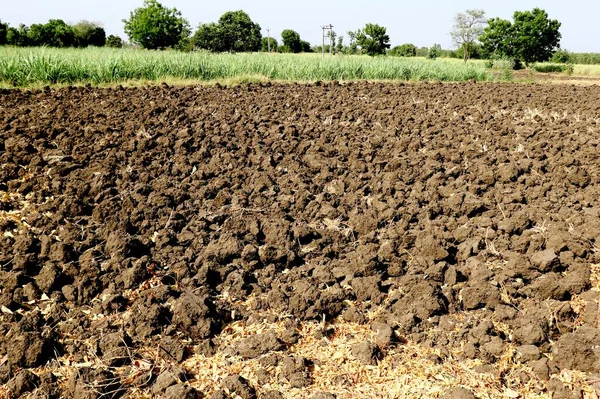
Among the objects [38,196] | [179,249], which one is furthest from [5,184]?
[179,249]

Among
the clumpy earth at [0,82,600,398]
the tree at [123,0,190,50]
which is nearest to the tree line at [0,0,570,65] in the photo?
the tree at [123,0,190,50]

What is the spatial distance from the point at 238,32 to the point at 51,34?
83.8 feet

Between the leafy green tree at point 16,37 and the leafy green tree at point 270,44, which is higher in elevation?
the leafy green tree at point 270,44

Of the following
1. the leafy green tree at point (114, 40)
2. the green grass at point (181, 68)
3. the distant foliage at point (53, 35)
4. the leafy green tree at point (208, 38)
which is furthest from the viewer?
the leafy green tree at point (208, 38)

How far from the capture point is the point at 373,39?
5628 cm

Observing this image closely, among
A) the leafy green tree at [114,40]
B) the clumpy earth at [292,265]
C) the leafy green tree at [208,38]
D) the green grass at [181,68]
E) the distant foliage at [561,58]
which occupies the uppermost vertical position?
the leafy green tree at [208,38]

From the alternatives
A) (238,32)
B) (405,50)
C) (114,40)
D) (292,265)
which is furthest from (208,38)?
(292,265)

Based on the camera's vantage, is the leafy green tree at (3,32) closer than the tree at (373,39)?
Yes

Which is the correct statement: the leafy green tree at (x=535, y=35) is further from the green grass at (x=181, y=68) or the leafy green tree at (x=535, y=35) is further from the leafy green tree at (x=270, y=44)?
the leafy green tree at (x=270, y=44)

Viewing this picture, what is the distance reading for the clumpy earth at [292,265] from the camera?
2.79 meters

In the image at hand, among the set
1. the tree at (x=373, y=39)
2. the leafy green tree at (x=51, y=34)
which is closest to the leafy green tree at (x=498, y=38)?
the tree at (x=373, y=39)

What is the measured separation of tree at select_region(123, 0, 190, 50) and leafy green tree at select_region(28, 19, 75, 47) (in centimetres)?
580

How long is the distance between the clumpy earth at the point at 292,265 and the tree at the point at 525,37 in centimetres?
3846

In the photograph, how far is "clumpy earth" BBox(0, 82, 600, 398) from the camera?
279 cm
